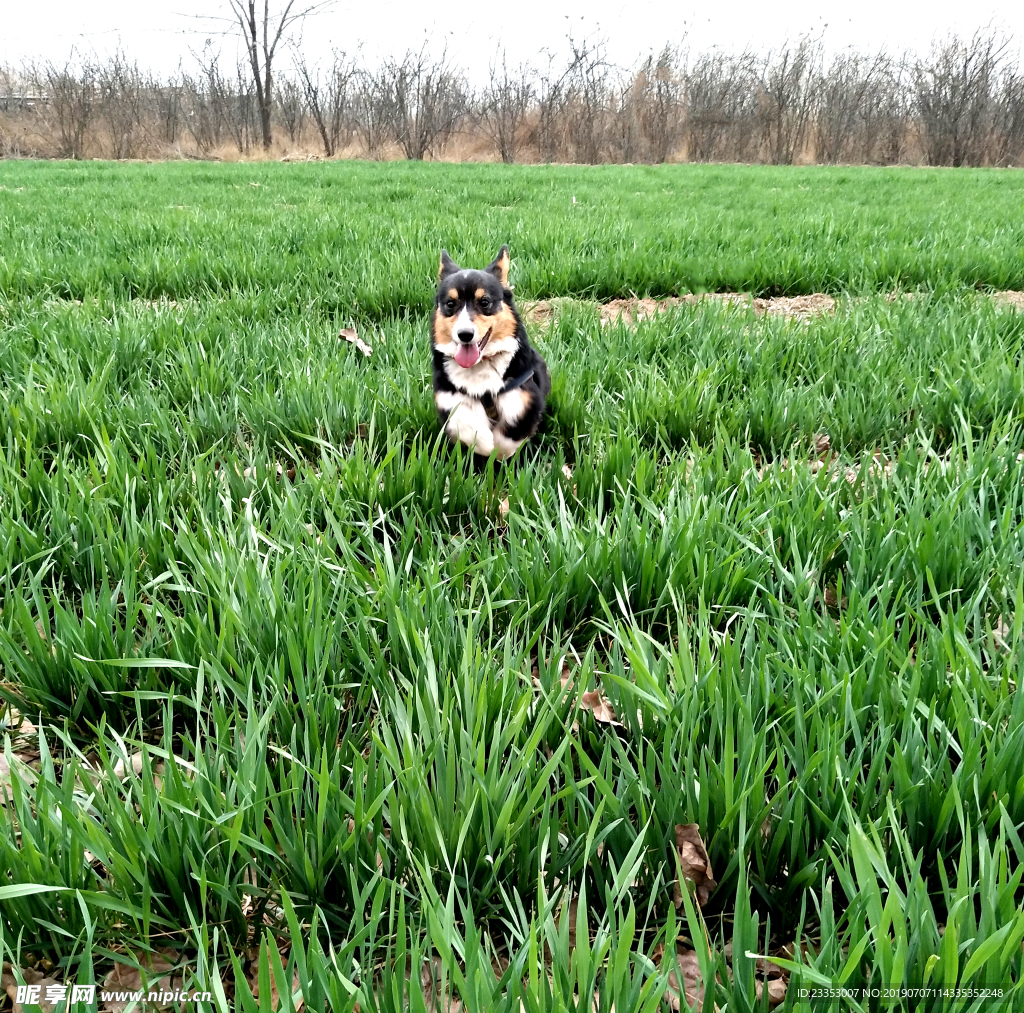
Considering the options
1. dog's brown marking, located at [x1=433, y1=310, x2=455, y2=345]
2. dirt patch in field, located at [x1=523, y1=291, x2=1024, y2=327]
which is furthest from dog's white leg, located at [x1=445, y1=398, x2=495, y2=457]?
dirt patch in field, located at [x1=523, y1=291, x2=1024, y2=327]

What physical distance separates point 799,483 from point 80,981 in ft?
5.90

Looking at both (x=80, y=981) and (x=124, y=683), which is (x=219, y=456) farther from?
(x=80, y=981)

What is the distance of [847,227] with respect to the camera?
6.03 meters

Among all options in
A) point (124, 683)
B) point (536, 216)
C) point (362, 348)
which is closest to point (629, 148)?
point (536, 216)

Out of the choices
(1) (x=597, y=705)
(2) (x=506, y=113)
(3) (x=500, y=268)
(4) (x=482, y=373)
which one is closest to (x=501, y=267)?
(3) (x=500, y=268)

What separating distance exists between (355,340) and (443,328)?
1.13 m

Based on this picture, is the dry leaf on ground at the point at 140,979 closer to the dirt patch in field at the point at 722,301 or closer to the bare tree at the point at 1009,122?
the dirt patch in field at the point at 722,301

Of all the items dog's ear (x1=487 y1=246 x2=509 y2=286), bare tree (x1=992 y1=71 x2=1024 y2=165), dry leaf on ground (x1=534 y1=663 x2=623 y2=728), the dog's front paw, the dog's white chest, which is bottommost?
dry leaf on ground (x1=534 y1=663 x2=623 y2=728)

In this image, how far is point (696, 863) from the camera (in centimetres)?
98

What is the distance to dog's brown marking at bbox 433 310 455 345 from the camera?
227 centimetres

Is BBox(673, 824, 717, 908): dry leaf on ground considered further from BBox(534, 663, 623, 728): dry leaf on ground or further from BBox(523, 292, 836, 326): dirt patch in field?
BBox(523, 292, 836, 326): dirt patch in field

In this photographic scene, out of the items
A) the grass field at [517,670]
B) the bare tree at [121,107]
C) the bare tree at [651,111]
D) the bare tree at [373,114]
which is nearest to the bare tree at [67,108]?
the bare tree at [121,107]

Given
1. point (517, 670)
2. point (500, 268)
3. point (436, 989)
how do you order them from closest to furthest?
point (436, 989)
point (517, 670)
point (500, 268)

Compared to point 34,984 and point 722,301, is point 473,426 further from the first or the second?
point 722,301
